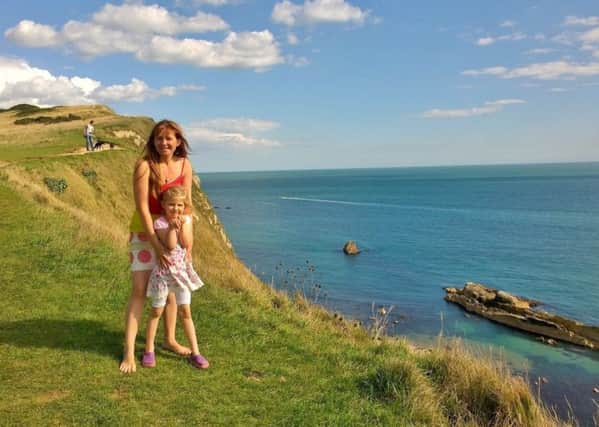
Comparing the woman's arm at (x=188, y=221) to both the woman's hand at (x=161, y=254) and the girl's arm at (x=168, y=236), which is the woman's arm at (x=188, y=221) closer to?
the girl's arm at (x=168, y=236)

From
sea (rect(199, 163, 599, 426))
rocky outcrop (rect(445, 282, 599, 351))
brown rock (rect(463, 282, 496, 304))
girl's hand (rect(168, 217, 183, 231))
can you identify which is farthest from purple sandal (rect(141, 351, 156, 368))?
brown rock (rect(463, 282, 496, 304))

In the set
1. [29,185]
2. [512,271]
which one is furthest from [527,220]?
[29,185]

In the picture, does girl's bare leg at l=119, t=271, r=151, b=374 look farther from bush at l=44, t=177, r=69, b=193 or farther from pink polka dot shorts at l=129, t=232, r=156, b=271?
bush at l=44, t=177, r=69, b=193

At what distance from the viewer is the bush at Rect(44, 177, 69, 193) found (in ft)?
69.3

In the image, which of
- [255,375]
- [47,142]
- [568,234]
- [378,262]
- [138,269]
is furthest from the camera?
[568,234]

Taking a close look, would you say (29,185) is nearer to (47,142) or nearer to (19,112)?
(47,142)

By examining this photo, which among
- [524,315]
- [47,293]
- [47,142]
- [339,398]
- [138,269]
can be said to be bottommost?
[524,315]

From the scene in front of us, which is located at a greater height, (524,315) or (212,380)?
(212,380)

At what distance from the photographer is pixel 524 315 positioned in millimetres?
31766

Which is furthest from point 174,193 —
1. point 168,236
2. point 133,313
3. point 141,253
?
point 133,313

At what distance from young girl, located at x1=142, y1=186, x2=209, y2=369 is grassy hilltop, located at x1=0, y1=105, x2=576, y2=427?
1.17 ft

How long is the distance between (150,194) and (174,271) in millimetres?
973

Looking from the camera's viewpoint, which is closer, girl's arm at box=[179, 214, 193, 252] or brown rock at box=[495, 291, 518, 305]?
girl's arm at box=[179, 214, 193, 252]

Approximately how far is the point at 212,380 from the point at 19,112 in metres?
85.8
